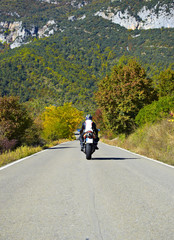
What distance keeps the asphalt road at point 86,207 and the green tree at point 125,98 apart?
19.9 m

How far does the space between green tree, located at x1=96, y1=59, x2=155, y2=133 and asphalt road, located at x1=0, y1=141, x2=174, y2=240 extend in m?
19.9

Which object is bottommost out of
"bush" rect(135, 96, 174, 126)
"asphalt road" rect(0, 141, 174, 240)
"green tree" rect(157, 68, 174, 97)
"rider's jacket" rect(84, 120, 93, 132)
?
"asphalt road" rect(0, 141, 174, 240)

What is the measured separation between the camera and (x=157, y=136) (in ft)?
49.8

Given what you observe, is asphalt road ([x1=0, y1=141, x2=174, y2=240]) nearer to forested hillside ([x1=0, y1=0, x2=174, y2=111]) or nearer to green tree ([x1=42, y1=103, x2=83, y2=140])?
green tree ([x1=42, y1=103, x2=83, y2=140])

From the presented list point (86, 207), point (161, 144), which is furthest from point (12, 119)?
point (86, 207)

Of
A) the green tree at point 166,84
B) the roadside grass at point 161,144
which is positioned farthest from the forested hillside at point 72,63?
the roadside grass at point 161,144

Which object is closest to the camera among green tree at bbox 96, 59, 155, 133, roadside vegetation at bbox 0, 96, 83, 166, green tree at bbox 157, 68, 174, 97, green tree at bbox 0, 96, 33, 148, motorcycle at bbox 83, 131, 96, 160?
motorcycle at bbox 83, 131, 96, 160

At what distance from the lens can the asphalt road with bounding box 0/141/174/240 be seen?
3797 mm

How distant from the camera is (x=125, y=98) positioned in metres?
27.9

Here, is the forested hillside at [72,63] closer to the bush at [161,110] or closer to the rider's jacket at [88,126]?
the bush at [161,110]

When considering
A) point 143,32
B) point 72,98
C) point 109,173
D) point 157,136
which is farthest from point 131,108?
point 143,32

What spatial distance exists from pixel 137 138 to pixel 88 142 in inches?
343

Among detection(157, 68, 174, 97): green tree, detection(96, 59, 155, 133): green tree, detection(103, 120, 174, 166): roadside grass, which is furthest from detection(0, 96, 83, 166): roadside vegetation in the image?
Answer: detection(157, 68, 174, 97): green tree

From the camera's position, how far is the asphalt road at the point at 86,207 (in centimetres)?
380
